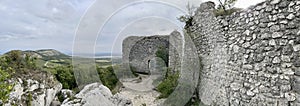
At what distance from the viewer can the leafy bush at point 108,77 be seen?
9.56 metres

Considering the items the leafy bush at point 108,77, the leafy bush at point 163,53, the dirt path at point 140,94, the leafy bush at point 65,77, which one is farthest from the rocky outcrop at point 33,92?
the leafy bush at point 163,53

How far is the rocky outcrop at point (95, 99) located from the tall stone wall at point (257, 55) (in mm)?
2579

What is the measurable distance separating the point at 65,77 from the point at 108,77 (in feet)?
7.12

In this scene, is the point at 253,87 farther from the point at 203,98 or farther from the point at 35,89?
the point at 35,89

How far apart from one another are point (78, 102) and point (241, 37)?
148 inches

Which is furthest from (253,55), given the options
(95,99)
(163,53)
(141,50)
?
(141,50)

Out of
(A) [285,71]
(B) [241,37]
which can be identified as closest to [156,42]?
(B) [241,37]

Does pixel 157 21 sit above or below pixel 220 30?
above

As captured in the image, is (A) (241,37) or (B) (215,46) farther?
(B) (215,46)

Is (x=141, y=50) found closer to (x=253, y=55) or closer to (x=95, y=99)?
(x=95, y=99)

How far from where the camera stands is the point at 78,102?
4922 mm

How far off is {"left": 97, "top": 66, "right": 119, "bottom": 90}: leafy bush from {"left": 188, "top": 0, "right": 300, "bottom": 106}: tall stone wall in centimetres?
496

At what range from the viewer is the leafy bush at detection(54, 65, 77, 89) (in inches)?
338

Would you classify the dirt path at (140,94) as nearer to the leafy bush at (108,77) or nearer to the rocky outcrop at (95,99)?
the leafy bush at (108,77)
